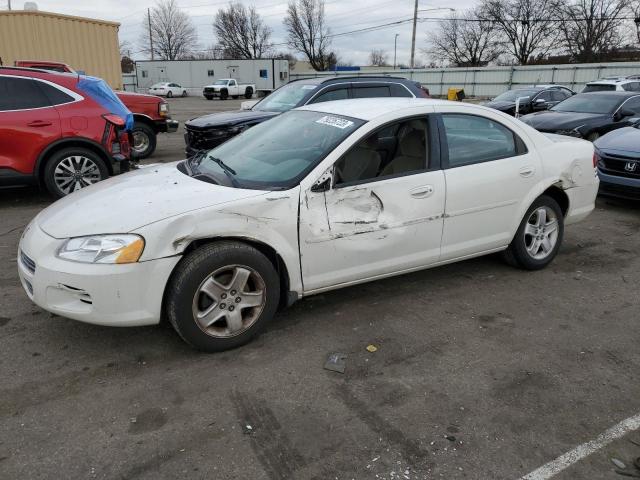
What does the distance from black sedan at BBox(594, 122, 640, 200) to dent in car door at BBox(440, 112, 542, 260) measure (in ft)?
10.3

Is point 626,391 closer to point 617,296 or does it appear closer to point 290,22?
point 617,296

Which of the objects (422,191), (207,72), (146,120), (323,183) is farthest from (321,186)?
(207,72)

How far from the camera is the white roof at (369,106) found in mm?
3941

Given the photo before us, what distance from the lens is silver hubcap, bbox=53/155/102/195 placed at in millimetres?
6875

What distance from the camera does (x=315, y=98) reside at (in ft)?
27.3

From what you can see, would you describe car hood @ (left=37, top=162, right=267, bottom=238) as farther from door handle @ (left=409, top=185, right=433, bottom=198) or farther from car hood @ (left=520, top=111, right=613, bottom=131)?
car hood @ (left=520, top=111, right=613, bottom=131)

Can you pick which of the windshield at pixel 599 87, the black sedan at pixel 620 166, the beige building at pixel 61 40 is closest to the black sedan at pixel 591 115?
the black sedan at pixel 620 166

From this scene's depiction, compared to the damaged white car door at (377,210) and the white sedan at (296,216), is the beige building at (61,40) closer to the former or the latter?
the white sedan at (296,216)

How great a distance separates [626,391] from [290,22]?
3156 inches

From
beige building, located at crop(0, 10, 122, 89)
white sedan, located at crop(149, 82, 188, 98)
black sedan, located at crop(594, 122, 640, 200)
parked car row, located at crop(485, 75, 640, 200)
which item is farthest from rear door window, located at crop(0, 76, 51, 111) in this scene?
white sedan, located at crop(149, 82, 188, 98)

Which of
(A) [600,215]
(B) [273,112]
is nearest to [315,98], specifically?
(B) [273,112]

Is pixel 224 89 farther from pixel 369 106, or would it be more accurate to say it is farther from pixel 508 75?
pixel 369 106

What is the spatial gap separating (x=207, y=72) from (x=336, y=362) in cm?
5321

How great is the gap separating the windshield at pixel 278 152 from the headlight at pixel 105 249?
80 cm
